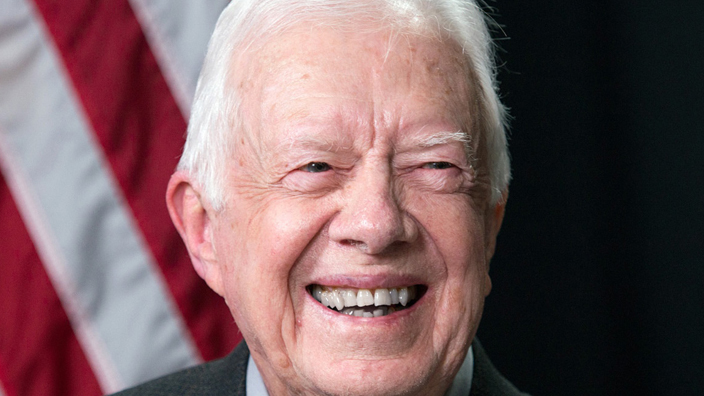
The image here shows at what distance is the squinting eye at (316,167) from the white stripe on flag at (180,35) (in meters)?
0.93

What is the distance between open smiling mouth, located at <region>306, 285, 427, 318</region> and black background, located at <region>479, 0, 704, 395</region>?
119 cm

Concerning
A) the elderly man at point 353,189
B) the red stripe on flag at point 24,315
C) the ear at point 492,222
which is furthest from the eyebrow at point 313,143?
the red stripe on flag at point 24,315

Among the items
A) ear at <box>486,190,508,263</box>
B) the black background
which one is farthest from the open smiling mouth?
the black background

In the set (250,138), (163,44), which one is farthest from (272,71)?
(163,44)

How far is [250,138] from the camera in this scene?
1326 millimetres

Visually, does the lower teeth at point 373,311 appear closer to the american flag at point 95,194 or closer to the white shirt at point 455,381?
the white shirt at point 455,381

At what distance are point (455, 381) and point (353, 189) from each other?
525 millimetres

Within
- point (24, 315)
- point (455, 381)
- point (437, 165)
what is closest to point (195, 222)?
point (437, 165)

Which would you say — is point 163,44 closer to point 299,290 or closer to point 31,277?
point 31,277

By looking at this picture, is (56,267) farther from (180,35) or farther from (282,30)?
(282,30)

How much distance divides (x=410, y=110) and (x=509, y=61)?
1.23 meters

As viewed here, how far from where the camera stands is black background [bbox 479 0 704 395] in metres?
2.27

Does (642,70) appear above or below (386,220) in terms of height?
below

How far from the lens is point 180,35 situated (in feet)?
7.03
